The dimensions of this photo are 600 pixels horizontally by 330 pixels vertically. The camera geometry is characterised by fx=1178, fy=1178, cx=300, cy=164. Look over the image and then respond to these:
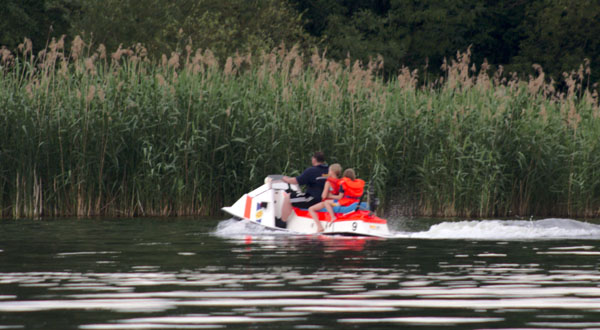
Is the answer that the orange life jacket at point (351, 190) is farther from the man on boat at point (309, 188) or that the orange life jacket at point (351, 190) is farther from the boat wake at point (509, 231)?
the boat wake at point (509, 231)

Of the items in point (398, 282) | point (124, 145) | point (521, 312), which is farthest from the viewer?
point (124, 145)

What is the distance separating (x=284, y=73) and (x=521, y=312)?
13397 millimetres

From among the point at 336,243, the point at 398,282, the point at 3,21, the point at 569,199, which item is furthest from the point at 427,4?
the point at 398,282

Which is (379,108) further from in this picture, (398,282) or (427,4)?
(427,4)

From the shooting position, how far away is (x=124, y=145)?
778 inches

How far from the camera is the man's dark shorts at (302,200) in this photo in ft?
57.8

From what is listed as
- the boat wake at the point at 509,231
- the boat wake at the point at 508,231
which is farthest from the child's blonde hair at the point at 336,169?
the boat wake at the point at 509,231

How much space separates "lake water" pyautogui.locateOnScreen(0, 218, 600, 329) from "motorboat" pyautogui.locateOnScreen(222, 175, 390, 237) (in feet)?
1.07

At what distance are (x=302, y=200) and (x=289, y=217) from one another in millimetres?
321

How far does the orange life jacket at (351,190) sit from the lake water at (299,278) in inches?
27.9

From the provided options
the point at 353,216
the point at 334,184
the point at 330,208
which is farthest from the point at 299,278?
the point at 334,184

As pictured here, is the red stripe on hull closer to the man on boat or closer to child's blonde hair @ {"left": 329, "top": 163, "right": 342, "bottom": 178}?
the man on boat

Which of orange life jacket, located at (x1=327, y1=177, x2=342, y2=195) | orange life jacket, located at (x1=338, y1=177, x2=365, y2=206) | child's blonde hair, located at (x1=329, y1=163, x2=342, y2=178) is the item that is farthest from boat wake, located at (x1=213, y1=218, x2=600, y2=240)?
child's blonde hair, located at (x1=329, y1=163, x2=342, y2=178)

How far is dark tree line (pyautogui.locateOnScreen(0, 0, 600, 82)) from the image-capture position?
3878 cm
